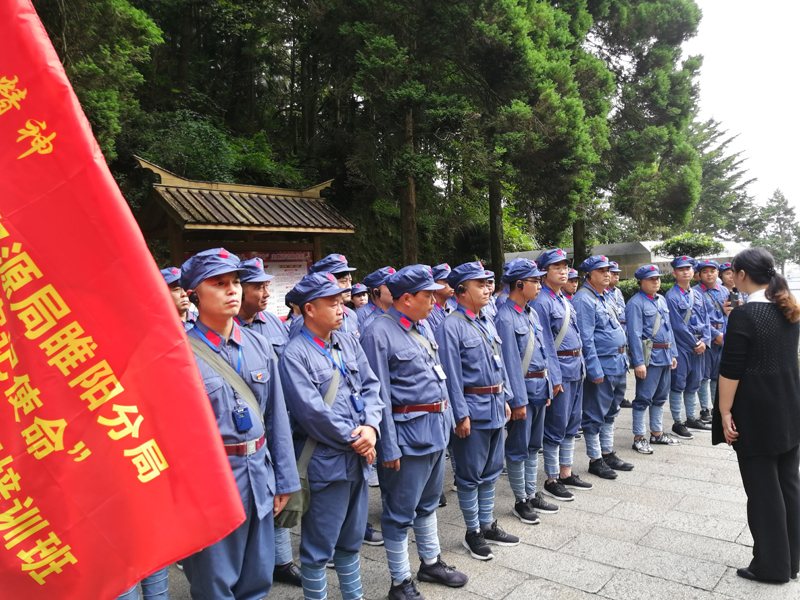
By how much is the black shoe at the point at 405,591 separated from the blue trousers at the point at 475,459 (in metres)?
0.92

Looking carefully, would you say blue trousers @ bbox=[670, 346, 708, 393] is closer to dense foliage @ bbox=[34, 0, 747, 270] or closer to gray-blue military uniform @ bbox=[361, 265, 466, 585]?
gray-blue military uniform @ bbox=[361, 265, 466, 585]

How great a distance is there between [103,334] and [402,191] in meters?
12.0

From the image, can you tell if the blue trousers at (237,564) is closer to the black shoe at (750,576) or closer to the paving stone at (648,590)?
the paving stone at (648,590)

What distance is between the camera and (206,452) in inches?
59.0

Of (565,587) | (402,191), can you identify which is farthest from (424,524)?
(402,191)

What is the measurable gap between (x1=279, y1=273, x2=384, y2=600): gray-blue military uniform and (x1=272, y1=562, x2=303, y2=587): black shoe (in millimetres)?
886

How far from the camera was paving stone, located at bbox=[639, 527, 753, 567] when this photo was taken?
4.40 m

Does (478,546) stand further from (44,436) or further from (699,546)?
(44,436)

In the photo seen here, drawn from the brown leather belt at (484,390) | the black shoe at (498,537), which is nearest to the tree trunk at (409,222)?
the brown leather belt at (484,390)

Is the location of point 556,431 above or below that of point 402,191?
below

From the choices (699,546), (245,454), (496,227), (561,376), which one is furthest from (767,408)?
(496,227)

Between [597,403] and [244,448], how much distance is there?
4628 mm

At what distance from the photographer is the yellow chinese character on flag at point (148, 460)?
1.47 metres

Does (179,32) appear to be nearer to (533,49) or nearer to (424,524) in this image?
(533,49)
